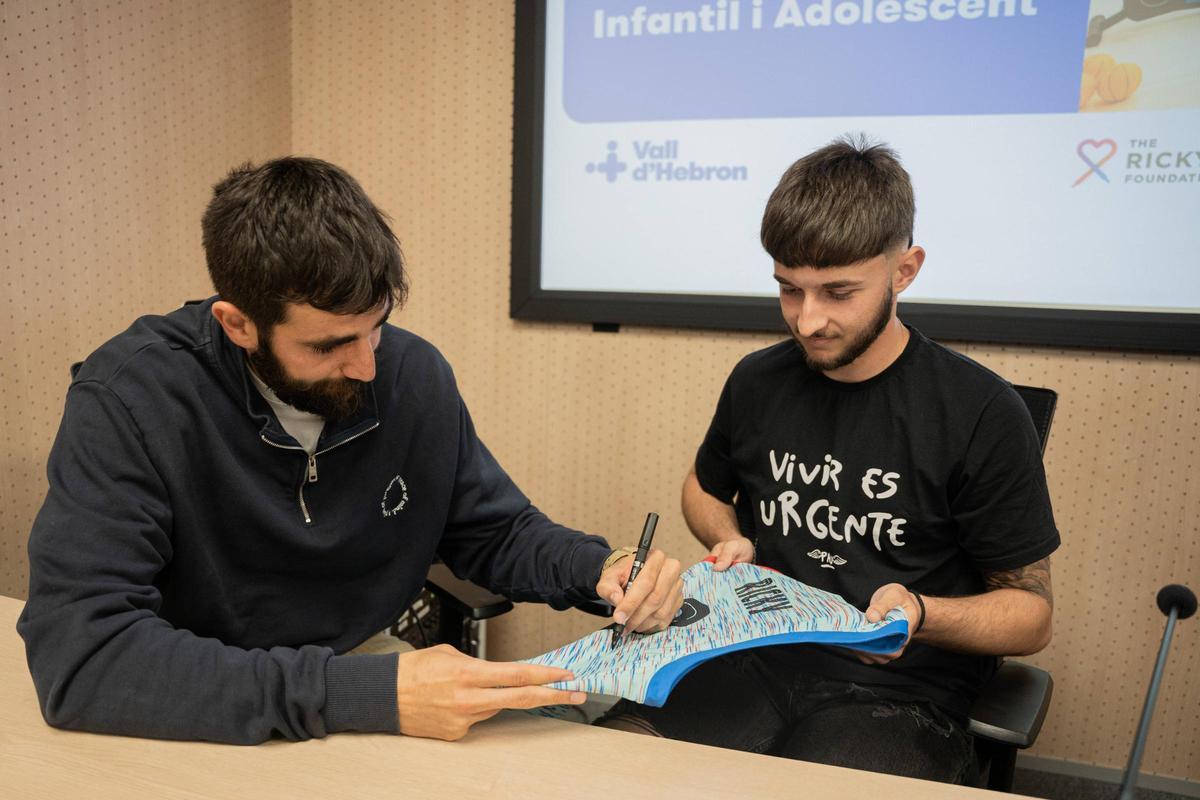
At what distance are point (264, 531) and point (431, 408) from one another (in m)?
0.30

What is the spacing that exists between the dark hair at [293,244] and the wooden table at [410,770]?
499mm

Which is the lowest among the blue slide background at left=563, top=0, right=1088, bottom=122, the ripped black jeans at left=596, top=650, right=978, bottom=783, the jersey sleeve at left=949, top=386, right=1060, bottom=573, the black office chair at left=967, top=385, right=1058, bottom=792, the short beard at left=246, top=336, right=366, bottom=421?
the ripped black jeans at left=596, top=650, right=978, bottom=783

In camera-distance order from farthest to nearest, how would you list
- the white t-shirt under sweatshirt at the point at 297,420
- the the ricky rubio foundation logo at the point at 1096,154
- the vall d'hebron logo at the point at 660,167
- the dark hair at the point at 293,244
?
1. the vall d'hebron logo at the point at 660,167
2. the the ricky rubio foundation logo at the point at 1096,154
3. the white t-shirt under sweatshirt at the point at 297,420
4. the dark hair at the point at 293,244

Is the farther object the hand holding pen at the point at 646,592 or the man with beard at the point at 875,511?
the man with beard at the point at 875,511

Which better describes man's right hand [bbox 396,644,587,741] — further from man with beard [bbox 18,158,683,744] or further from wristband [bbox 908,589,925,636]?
wristband [bbox 908,589,925,636]

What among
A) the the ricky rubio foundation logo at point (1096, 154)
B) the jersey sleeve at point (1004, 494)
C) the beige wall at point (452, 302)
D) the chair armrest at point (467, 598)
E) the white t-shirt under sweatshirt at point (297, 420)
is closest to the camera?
the white t-shirt under sweatshirt at point (297, 420)

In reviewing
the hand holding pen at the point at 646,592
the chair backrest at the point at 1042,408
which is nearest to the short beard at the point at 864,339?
the chair backrest at the point at 1042,408

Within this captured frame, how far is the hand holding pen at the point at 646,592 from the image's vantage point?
1.01m

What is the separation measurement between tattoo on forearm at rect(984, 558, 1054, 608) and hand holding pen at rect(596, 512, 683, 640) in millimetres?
549

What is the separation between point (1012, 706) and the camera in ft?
3.65

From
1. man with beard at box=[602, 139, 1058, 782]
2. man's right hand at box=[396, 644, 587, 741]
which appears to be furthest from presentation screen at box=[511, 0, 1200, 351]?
man's right hand at box=[396, 644, 587, 741]

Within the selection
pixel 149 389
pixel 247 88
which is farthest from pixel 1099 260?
→ pixel 247 88

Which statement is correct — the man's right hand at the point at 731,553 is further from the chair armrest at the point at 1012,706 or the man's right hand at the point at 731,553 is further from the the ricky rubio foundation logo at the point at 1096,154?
the the ricky rubio foundation logo at the point at 1096,154

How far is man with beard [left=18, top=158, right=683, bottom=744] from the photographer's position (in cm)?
85
